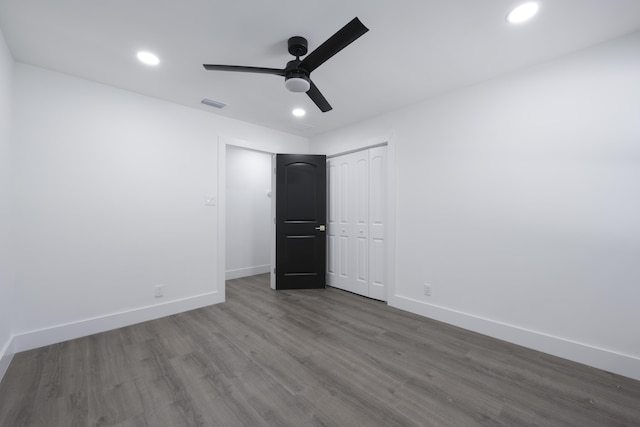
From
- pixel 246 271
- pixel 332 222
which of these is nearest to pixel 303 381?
pixel 332 222

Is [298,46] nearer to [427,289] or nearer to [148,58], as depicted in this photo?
[148,58]

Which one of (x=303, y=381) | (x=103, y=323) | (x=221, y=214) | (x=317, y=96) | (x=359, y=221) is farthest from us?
Result: (x=359, y=221)

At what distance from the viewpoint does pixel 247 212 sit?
16.4ft

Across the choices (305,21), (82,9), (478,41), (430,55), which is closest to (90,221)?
(82,9)

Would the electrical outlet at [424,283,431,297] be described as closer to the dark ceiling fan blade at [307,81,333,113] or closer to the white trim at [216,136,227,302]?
the dark ceiling fan blade at [307,81,333,113]

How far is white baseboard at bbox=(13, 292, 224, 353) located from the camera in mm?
2242

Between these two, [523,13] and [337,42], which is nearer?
[337,42]

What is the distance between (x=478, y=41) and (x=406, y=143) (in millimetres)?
1325

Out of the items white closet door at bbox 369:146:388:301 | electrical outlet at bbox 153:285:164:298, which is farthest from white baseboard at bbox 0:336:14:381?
white closet door at bbox 369:146:388:301

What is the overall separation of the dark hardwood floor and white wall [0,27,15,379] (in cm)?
27

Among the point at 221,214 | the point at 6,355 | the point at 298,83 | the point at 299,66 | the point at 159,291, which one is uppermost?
the point at 299,66

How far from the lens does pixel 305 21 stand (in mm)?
1752

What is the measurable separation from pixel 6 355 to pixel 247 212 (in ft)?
11.1

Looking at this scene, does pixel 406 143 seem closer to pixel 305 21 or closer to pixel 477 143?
pixel 477 143
